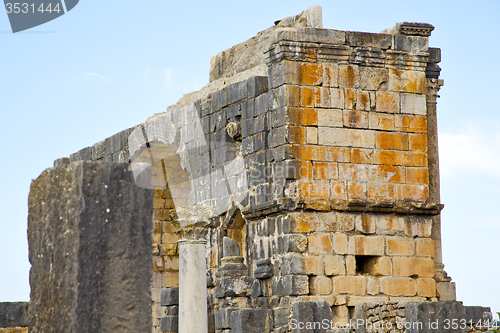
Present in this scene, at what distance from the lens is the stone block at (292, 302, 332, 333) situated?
895 centimetres

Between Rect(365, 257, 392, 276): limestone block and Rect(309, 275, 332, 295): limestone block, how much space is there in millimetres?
681

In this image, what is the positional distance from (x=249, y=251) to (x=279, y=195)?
3.88 feet

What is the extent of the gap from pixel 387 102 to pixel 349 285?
256 cm

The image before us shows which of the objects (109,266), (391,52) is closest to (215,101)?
(391,52)

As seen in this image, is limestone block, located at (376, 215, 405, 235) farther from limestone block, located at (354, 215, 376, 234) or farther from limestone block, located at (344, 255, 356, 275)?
limestone block, located at (344, 255, 356, 275)

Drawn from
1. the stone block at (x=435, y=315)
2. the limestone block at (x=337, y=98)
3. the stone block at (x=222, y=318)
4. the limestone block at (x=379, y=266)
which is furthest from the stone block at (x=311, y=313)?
the limestone block at (x=337, y=98)

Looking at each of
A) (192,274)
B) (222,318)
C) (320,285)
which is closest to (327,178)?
(320,285)

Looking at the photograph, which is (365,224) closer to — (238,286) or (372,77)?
(238,286)

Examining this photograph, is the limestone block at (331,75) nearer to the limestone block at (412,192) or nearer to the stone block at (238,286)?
the limestone block at (412,192)

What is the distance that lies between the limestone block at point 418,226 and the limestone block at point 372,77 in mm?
1869

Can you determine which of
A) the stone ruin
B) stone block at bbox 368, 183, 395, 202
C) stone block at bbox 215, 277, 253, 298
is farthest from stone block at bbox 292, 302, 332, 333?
stone block at bbox 368, 183, 395, 202

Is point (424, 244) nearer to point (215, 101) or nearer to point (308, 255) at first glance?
point (308, 255)

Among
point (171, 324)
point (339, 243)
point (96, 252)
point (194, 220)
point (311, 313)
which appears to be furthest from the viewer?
point (171, 324)

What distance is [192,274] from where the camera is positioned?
11.8 m
